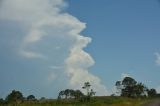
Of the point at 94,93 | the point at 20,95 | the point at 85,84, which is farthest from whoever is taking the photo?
the point at 20,95

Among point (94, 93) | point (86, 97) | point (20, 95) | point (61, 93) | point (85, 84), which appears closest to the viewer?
point (86, 97)

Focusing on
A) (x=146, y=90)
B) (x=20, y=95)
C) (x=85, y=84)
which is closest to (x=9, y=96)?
(x=20, y=95)

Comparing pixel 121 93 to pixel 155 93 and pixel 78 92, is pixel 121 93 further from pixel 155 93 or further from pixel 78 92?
pixel 78 92

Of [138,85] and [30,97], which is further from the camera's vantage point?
[30,97]

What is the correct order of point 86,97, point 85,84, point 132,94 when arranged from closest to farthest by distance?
1. point 86,97
2. point 85,84
3. point 132,94

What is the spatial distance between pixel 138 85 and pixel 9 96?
5436 centimetres

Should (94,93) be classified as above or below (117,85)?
below

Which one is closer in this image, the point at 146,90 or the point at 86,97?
the point at 86,97

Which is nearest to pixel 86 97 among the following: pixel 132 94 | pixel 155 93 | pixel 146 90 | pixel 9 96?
pixel 9 96

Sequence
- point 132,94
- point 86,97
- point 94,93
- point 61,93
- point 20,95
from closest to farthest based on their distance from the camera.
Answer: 1. point 86,97
2. point 94,93
3. point 20,95
4. point 132,94
5. point 61,93

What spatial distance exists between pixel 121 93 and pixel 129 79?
627 centimetres

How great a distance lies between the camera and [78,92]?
11169 centimetres

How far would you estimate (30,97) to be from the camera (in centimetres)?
15338

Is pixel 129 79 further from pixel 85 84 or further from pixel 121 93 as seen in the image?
pixel 85 84
